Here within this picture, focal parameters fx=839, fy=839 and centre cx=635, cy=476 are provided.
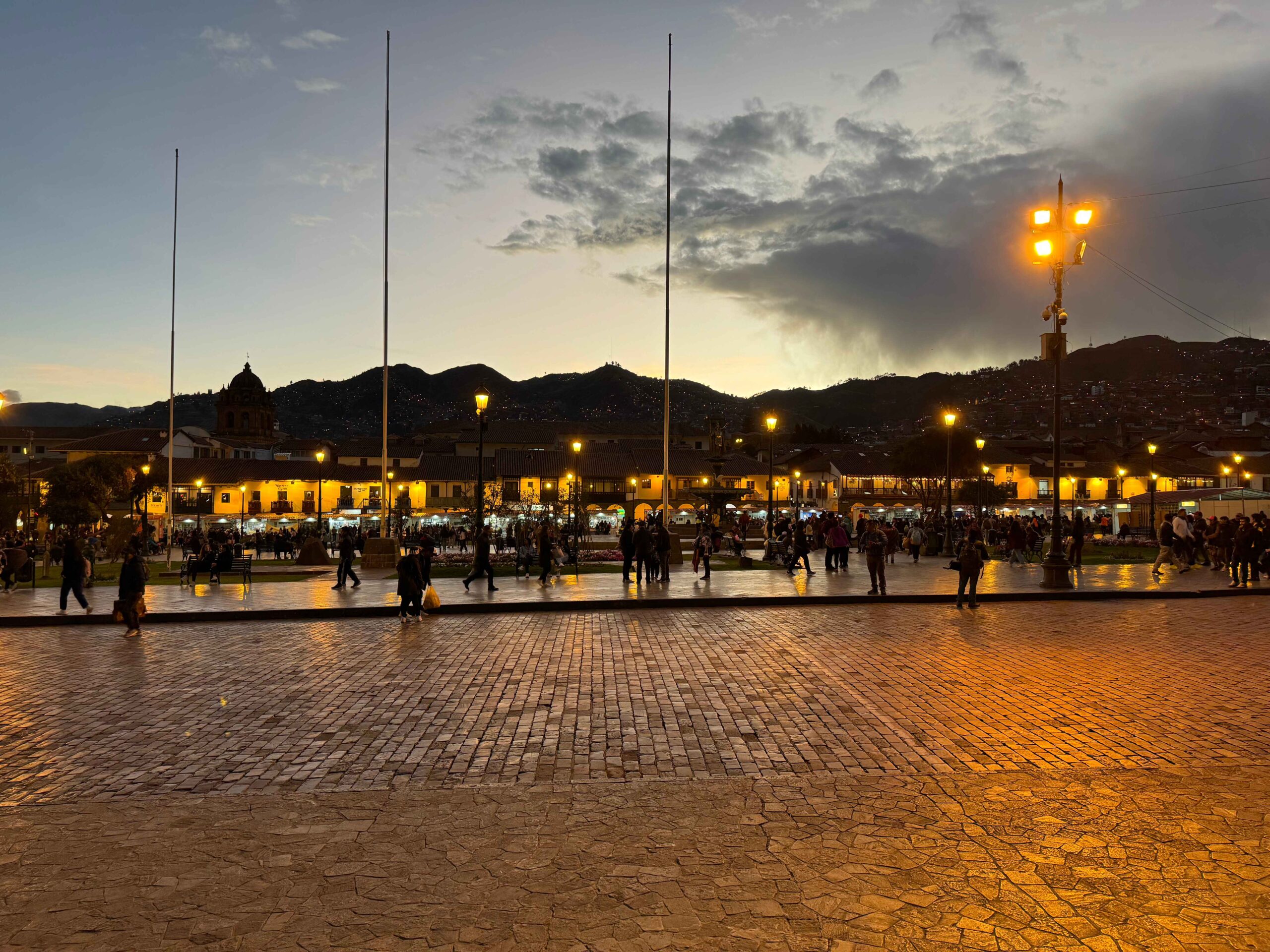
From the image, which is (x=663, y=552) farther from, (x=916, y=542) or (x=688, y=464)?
(x=688, y=464)

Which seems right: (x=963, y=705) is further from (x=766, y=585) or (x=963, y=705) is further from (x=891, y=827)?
(x=766, y=585)

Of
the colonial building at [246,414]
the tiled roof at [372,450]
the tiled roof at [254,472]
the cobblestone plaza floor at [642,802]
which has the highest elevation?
the colonial building at [246,414]

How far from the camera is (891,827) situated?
461 cm

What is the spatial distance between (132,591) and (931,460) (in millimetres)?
60731

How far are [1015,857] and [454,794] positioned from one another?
3171mm

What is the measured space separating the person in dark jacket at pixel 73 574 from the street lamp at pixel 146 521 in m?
0.96

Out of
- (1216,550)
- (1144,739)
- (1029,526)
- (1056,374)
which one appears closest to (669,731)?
(1144,739)

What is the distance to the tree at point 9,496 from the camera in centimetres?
4253

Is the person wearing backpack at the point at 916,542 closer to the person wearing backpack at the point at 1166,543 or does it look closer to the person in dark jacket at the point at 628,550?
the person wearing backpack at the point at 1166,543

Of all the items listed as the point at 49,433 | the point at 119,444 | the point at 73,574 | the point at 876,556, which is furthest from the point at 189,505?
the point at 876,556

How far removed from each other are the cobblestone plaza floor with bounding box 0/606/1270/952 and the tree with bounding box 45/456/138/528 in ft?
130

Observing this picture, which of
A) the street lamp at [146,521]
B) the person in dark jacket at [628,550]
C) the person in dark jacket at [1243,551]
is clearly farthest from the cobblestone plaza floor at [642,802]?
the person in dark jacket at [1243,551]

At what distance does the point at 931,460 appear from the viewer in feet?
213

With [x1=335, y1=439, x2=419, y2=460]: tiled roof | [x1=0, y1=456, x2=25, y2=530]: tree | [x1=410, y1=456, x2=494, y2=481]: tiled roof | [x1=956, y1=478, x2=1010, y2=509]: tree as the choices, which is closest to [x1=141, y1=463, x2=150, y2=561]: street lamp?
[x1=0, y1=456, x2=25, y2=530]: tree
